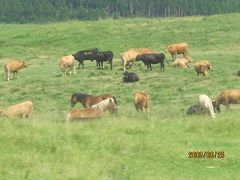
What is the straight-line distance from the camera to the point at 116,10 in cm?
17525

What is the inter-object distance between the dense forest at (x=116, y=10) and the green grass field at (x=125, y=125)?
345 feet

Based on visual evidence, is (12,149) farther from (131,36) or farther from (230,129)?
(131,36)

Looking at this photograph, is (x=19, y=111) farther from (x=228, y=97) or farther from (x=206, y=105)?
(x=228, y=97)

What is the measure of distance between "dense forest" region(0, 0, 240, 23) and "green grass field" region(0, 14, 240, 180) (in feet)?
345

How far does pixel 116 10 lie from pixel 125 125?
15952 centimetres

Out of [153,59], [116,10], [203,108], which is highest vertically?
[116,10]

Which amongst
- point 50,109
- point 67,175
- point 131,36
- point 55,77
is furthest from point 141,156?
point 131,36

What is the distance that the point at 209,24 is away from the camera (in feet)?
194

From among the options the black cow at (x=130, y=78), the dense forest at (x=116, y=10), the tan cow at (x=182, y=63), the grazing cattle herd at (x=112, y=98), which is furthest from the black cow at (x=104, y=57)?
the dense forest at (x=116, y=10)

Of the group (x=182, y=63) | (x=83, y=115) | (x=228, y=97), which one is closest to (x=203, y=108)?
(x=228, y=97)

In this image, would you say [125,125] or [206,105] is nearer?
[125,125]

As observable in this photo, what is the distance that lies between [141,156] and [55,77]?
21.2m

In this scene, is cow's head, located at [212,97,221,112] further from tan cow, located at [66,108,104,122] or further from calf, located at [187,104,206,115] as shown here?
tan cow, located at [66,108,104,122]

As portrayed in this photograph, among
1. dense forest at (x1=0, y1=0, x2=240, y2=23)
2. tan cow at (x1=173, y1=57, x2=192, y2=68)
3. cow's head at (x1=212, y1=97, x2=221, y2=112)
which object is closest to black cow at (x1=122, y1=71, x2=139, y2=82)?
tan cow at (x1=173, y1=57, x2=192, y2=68)
